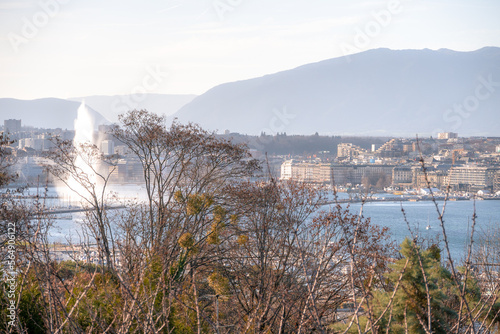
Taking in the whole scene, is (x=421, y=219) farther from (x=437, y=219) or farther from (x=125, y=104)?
(x=125, y=104)

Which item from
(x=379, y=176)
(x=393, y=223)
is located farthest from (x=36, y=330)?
(x=379, y=176)

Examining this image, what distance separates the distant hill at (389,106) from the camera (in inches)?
6058

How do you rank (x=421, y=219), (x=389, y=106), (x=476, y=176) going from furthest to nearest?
(x=389, y=106)
(x=476, y=176)
(x=421, y=219)

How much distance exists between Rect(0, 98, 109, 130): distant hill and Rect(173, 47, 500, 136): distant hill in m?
56.2

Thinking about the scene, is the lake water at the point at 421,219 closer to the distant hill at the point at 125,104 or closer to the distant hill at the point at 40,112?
the distant hill at the point at 125,104

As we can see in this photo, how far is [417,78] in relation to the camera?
192 metres

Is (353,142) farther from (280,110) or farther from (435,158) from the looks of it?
(280,110)

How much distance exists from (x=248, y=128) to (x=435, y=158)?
4086 inches

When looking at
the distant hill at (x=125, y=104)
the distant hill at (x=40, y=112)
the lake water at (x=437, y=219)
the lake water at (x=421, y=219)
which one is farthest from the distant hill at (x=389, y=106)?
the lake water at (x=421, y=219)

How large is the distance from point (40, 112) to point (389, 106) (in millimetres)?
115256

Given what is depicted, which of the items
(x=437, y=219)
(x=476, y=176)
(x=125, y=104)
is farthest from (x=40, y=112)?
(x=437, y=219)

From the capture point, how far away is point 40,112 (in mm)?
100125

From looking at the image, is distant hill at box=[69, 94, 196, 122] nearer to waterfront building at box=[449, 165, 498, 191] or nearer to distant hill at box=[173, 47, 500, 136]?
distant hill at box=[173, 47, 500, 136]

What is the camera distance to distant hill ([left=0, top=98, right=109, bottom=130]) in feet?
312
